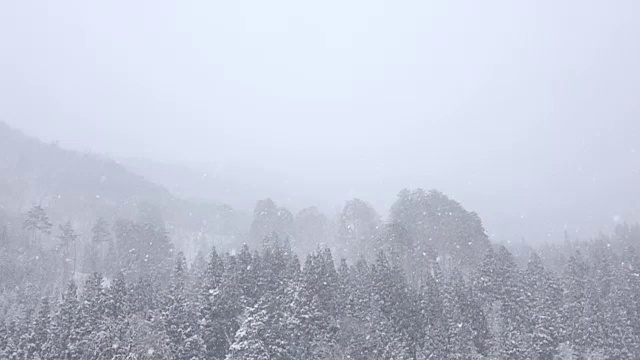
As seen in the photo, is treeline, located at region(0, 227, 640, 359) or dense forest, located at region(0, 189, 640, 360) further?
dense forest, located at region(0, 189, 640, 360)

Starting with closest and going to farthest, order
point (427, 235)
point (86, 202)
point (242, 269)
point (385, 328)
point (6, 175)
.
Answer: point (385, 328), point (242, 269), point (427, 235), point (86, 202), point (6, 175)

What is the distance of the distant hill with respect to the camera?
391ft

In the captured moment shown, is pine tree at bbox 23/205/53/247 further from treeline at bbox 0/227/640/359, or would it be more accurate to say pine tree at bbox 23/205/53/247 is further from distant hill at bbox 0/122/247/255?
treeline at bbox 0/227/640/359

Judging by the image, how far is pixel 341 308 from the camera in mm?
53500

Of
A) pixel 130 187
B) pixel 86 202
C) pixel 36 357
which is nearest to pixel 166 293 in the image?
pixel 36 357

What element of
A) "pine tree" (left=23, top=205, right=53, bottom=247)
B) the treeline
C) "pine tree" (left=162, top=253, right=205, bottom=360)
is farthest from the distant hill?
"pine tree" (left=162, top=253, right=205, bottom=360)

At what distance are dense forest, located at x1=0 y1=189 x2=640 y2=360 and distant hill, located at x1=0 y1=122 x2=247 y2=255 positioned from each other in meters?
38.5

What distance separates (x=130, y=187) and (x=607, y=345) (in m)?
126

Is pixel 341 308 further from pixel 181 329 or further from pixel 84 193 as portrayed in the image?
pixel 84 193

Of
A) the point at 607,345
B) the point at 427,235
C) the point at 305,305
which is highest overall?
the point at 427,235

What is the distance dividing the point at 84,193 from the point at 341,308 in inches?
3864

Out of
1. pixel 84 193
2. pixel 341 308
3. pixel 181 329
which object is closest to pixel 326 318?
pixel 341 308

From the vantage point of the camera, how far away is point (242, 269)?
55438 millimetres

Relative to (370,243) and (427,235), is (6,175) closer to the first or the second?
(370,243)
